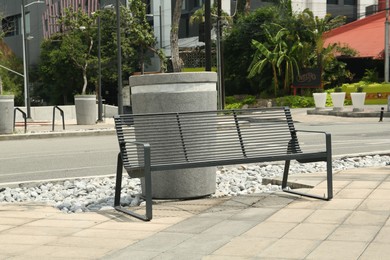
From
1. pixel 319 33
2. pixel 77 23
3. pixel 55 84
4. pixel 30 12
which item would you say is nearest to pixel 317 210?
pixel 319 33

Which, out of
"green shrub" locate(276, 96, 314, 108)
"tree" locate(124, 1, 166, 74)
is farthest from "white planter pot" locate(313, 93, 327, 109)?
"tree" locate(124, 1, 166, 74)

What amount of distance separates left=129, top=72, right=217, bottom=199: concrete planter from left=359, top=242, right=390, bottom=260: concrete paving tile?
9.65ft

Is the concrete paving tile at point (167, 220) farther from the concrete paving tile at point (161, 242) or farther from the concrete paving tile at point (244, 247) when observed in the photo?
the concrete paving tile at point (244, 247)

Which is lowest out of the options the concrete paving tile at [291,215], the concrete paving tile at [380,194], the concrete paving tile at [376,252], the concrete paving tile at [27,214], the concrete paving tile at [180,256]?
the concrete paving tile at [27,214]

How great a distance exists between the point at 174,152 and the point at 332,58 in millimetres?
41573

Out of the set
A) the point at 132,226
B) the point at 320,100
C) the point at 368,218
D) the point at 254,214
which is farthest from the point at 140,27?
the point at 368,218

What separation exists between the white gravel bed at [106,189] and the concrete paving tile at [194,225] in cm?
145

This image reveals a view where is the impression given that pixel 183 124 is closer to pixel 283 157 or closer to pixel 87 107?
pixel 283 157

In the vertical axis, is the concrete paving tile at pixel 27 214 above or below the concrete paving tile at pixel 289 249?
below

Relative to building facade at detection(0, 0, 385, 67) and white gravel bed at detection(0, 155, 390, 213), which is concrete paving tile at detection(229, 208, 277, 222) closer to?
white gravel bed at detection(0, 155, 390, 213)

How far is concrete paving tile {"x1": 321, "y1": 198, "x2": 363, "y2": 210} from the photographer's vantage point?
21.9 feet

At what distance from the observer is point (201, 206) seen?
278 inches

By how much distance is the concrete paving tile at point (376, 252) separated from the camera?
464 cm

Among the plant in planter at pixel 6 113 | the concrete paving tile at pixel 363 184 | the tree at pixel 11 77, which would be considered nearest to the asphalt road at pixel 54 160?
the plant in planter at pixel 6 113
